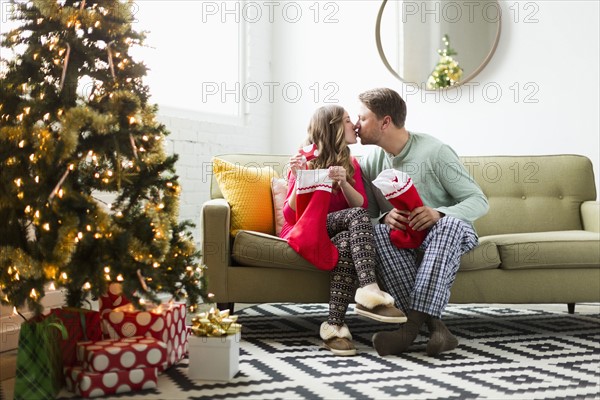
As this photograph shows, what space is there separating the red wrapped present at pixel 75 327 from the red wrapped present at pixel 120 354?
5 centimetres

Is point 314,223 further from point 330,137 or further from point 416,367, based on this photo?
point 416,367

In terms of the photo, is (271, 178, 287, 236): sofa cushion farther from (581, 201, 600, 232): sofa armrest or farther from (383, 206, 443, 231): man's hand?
(581, 201, 600, 232): sofa armrest

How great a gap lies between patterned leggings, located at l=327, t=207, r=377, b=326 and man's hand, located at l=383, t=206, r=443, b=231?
9 cm

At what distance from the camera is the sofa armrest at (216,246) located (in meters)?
2.93

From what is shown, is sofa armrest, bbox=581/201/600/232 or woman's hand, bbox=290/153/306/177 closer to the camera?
woman's hand, bbox=290/153/306/177

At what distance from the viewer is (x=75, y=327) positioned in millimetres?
2326

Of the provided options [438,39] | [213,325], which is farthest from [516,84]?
[213,325]

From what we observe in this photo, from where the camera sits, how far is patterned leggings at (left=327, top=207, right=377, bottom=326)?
2.76 metres

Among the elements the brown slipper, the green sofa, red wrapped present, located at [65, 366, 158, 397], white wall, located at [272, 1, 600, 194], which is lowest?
red wrapped present, located at [65, 366, 158, 397]

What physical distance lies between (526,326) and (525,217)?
52 cm

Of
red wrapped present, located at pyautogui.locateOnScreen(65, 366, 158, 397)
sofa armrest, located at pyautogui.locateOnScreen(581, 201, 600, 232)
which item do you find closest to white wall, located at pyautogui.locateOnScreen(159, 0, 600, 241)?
sofa armrest, located at pyautogui.locateOnScreen(581, 201, 600, 232)

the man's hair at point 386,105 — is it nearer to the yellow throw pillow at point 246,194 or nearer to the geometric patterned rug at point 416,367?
the yellow throw pillow at point 246,194

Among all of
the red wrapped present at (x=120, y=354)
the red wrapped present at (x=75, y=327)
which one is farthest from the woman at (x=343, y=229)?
the red wrapped present at (x=75, y=327)

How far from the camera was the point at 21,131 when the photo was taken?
221 centimetres
